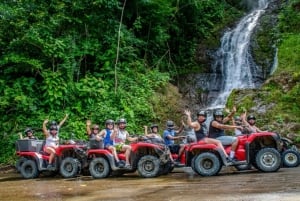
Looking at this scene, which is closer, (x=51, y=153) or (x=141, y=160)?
(x=141, y=160)

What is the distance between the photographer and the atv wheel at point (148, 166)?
973 centimetres

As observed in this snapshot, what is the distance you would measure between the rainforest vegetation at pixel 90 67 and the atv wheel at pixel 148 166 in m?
5.10

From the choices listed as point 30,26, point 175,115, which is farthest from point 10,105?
point 175,115

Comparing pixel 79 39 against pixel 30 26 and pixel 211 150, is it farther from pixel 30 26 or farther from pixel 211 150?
pixel 211 150

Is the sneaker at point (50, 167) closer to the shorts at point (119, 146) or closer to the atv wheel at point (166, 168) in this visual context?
the shorts at point (119, 146)

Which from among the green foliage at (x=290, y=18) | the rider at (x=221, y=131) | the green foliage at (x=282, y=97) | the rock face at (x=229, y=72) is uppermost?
the green foliage at (x=290, y=18)

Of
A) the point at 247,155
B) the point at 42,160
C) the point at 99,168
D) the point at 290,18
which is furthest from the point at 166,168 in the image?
the point at 290,18

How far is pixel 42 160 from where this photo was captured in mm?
11586

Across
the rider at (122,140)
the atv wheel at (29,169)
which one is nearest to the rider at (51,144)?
the atv wheel at (29,169)

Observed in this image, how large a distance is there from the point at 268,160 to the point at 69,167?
471 centimetres

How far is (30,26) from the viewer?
15.7 meters

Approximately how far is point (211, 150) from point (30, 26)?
9125 mm

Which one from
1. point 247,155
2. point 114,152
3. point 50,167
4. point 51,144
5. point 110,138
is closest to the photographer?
point 247,155

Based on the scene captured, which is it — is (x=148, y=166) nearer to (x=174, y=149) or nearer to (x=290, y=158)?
(x=174, y=149)
